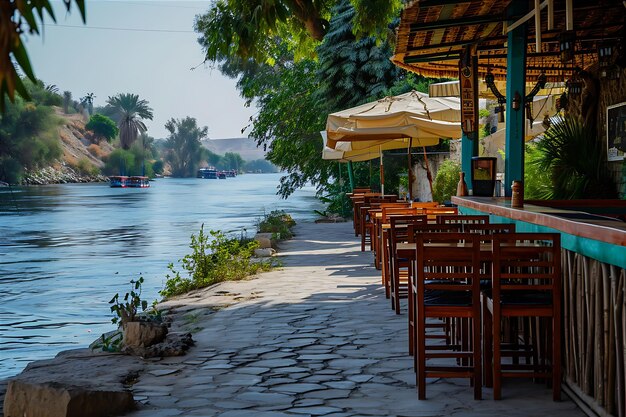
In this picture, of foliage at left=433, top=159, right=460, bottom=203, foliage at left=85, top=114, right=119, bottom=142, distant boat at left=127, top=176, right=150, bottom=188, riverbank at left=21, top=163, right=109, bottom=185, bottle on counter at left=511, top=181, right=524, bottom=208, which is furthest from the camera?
foliage at left=85, top=114, right=119, bottom=142

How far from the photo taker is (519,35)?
32.9ft

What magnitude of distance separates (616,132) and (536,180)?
2038 mm

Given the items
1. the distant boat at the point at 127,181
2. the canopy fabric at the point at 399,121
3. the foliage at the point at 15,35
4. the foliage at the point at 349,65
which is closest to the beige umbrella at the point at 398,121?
the canopy fabric at the point at 399,121

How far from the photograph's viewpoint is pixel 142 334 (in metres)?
7.75

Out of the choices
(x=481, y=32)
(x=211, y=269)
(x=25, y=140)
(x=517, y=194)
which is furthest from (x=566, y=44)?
(x=25, y=140)

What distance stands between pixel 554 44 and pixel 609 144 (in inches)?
61.7

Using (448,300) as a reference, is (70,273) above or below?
below

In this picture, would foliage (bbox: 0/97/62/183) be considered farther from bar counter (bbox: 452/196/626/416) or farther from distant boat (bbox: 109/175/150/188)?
bar counter (bbox: 452/196/626/416)

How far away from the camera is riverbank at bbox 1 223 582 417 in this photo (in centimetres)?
565

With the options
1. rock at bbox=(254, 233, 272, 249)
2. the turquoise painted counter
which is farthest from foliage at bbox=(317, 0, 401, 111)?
the turquoise painted counter

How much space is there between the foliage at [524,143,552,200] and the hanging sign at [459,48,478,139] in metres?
1.88

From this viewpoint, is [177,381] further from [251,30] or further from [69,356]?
[251,30]

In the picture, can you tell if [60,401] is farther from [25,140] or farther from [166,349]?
[25,140]

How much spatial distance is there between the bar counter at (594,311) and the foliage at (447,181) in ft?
48.4
